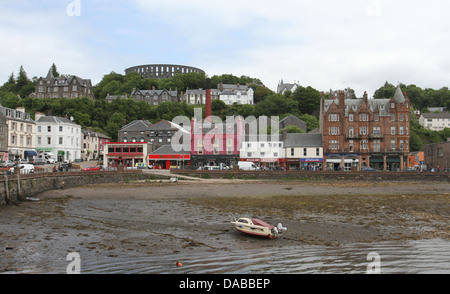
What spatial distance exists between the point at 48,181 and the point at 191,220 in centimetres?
2557

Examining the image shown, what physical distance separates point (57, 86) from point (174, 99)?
4158 cm

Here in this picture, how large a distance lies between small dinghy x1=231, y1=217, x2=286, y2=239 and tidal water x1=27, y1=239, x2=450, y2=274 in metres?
1.88

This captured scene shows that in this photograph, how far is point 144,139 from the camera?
85125 mm

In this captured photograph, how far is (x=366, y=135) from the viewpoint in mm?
66625

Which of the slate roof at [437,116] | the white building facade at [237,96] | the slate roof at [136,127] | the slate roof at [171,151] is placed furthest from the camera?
the white building facade at [237,96]

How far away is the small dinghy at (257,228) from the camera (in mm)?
19172

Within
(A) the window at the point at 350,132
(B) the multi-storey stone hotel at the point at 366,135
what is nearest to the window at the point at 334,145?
(B) the multi-storey stone hotel at the point at 366,135

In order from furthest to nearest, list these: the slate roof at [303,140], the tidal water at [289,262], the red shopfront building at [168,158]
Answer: the red shopfront building at [168,158], the slate roof at [303,140], the tidal water at [289,262]

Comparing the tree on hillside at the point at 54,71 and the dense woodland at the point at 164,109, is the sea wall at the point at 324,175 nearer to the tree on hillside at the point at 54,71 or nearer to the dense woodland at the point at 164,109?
the dense woodland at the point at 164,109

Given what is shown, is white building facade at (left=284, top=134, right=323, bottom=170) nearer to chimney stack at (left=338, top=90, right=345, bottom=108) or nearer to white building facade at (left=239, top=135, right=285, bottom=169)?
white building facade at (left=239, top=135, right=285, bottom=169)

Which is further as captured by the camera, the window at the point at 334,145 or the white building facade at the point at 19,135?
the window at the point at 334,145

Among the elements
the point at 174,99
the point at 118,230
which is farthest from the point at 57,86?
the point at 118,230

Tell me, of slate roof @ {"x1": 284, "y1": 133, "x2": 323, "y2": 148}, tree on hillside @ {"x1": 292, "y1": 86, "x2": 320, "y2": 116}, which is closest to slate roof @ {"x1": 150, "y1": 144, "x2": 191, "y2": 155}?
slate roof @ {"x1": 284, "y1": 133, "x2": 323, "y2": 148}

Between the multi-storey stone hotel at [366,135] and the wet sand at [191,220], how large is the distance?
24.8 metres
